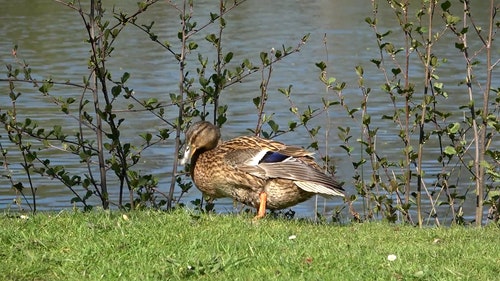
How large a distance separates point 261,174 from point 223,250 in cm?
205

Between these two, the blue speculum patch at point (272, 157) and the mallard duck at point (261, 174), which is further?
the blue speculum patch at point (272, 157)

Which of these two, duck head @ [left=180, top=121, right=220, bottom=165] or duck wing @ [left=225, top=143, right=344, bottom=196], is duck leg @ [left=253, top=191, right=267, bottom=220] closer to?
duck wing @ [left=225, top=143, right=344, bottom=196]

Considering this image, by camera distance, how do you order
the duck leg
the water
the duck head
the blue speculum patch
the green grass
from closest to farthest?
1. the green grass
2. the duck leg
3. the blue speculum patch
4. the duck head
5. the water

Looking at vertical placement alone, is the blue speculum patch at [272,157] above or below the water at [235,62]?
above

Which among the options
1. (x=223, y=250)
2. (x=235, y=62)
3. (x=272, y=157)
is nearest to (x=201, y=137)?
(x=272, y=157)

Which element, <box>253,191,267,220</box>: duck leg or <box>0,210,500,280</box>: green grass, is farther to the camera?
<box>253,191,267,220</box>: duck leg

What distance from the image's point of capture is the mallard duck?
29.5 ft

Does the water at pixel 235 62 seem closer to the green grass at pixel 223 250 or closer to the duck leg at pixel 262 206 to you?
the duck leg at pixel 262 206

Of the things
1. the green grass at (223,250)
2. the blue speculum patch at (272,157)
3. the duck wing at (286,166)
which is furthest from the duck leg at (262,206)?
the green grass at (223,250)

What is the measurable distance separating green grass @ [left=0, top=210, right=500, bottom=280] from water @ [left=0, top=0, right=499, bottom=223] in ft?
12.3

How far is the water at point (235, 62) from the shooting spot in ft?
46.2

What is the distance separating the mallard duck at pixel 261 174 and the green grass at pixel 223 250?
53 cm

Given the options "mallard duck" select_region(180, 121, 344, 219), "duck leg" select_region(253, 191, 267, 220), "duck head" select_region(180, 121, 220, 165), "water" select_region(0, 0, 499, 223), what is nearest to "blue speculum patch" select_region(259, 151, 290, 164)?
"mallard duck" select_region(180, 121, 344, 219)

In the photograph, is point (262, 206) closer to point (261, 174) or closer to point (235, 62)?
point (261, 174)
